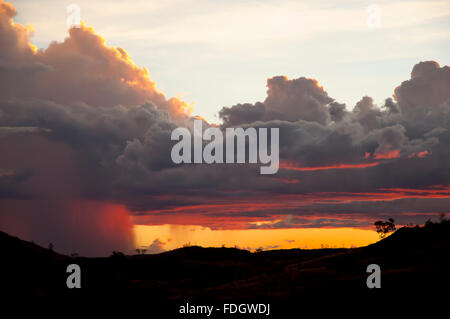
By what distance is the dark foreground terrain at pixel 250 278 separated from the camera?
63219 millimetres

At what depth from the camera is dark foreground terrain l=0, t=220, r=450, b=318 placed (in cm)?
6322

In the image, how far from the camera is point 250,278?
89.6 m

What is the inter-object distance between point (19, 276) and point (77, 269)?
843 centimetres

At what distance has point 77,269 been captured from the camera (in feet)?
284
